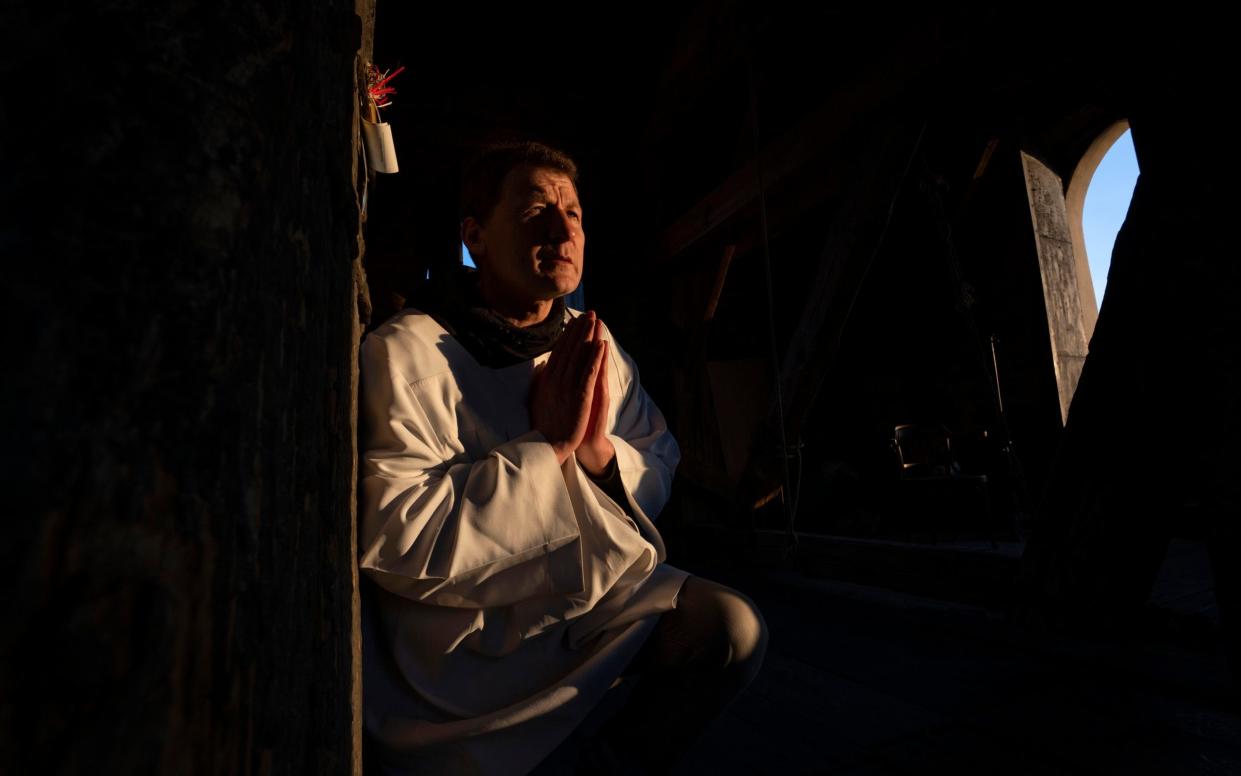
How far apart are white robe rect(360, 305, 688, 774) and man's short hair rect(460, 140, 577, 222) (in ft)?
1.32

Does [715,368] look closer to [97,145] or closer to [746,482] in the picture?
[746,482]

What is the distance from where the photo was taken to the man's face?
136cm

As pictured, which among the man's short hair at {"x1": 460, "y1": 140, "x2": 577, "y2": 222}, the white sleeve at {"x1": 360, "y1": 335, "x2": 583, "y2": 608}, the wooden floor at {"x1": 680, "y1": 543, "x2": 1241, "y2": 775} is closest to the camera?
the white sleeve at {"x1": 360, "y1": 335, "x2": 583, "y2": 608}

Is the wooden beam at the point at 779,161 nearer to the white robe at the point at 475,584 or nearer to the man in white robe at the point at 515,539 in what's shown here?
the man in white robe at the point at 515,539

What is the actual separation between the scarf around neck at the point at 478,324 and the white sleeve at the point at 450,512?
19 centimetres

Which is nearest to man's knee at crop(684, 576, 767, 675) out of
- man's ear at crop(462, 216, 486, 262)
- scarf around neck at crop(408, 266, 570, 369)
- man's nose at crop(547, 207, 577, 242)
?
scarf around neck at crop(408, 266, 570, 369)

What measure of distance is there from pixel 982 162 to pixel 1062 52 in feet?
11.3

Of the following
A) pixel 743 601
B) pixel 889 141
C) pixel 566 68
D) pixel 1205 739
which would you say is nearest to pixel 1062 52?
pixel 889 141

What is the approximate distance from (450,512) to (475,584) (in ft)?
0.39

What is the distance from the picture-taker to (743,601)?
1.26 m

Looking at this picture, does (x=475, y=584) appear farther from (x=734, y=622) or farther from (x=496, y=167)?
(x=496, y=167)

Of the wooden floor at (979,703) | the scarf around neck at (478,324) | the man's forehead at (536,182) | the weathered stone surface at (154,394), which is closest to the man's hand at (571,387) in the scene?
the scarf around neck at (478,324)

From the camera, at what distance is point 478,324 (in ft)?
4.39

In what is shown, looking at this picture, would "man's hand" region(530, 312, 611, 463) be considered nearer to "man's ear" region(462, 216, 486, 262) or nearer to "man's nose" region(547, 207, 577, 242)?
"man's nose" region(547, 207, 577, 242)
